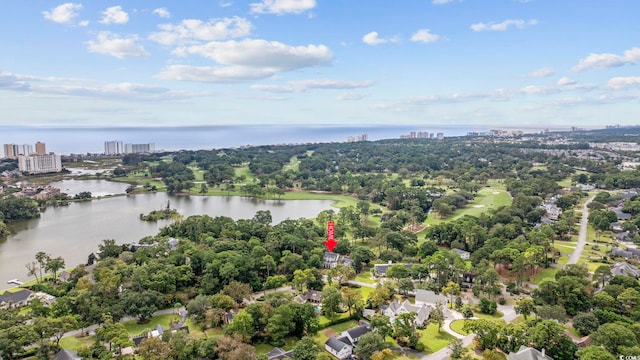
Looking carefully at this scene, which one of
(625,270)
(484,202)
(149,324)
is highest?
(484,202)

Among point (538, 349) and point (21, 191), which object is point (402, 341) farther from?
point (21, 191)

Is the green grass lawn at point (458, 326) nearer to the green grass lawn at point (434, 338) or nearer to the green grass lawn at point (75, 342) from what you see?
the green grass lawn at point (434, 338)

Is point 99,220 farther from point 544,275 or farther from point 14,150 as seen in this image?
point 14,150

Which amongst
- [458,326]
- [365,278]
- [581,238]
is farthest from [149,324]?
[581,238]

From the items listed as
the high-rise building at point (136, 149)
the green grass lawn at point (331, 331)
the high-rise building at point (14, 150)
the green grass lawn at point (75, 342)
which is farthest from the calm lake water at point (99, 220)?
the high-rise building at point (136, 149)

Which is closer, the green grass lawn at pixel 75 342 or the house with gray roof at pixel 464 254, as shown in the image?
the green grass lawn at pixel 75 342

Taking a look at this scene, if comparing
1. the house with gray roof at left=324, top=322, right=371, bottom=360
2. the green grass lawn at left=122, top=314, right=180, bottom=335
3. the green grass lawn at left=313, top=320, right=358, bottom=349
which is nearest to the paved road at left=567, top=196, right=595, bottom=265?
the green grass lawn at left=313, top=320, right=358, bottom=349

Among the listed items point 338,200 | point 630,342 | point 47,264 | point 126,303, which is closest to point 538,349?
point 630,342
